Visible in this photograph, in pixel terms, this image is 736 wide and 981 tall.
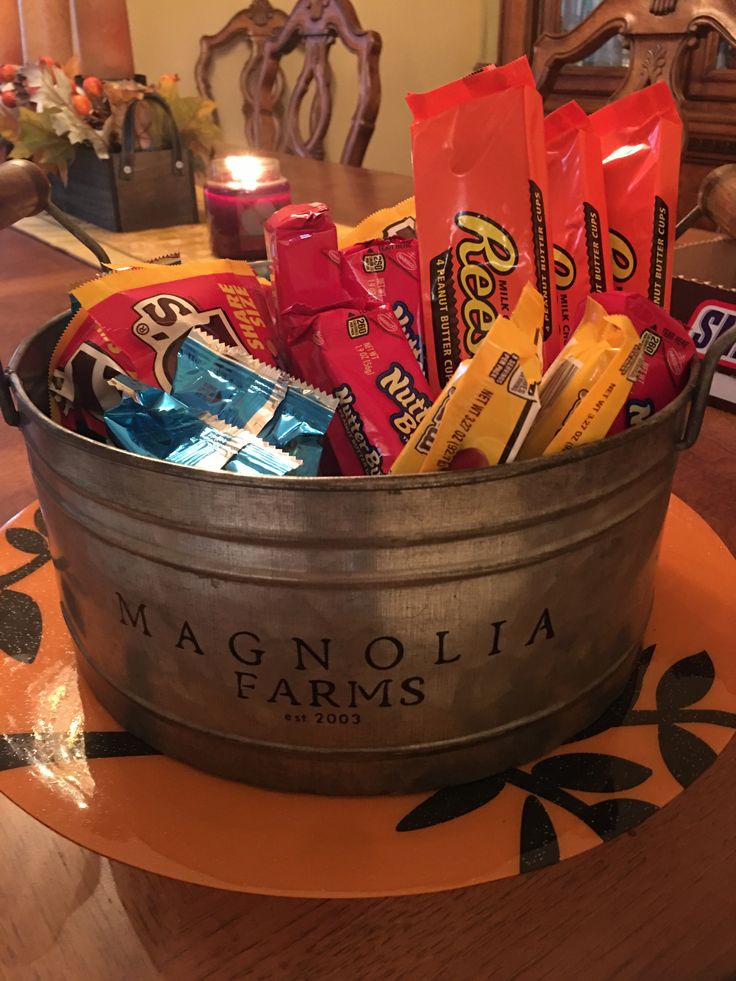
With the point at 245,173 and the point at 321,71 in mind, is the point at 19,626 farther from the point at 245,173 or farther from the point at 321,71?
the point at 321,71

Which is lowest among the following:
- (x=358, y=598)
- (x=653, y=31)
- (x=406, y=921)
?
(x=406, y=921)

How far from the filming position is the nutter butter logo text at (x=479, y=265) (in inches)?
19.9

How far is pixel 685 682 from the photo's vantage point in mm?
523

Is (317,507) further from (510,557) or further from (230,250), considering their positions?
(230,250)

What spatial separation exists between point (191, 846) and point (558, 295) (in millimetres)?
383

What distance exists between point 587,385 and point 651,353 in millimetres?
79

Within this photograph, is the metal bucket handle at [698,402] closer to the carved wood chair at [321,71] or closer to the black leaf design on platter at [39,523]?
the black leaf design on platter at [39,523]

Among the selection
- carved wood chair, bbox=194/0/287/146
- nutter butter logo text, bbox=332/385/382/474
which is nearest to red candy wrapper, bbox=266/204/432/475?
nutter butter logo text, bbox=332/385/382/474

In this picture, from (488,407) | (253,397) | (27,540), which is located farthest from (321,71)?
(488,407)

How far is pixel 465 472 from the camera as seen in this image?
14.3 inches

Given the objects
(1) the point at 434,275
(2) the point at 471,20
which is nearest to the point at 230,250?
(1) the point at 434,275

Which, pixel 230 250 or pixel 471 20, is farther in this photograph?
pixel 471 20

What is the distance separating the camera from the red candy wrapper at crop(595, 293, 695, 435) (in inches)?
18.5

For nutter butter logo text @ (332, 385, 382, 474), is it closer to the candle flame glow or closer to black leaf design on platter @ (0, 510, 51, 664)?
black leaf design on platter @ (0, 510, 51, 664)
